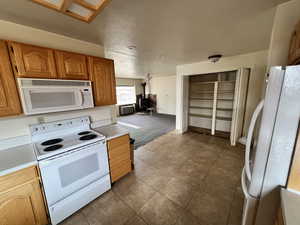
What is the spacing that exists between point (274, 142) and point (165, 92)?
270 inches

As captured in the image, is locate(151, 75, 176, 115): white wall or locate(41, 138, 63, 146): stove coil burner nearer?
locate(41, 138, 63, 146): stove coil burner

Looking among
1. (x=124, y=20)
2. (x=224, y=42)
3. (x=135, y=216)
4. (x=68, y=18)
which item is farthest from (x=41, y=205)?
(x=224, y=42)

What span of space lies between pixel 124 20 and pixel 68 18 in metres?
0.67

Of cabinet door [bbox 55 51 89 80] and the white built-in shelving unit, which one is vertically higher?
cabinet door [bbox 55 51 89 80]

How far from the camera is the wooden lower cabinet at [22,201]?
1.14m

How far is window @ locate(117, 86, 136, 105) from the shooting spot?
745cm

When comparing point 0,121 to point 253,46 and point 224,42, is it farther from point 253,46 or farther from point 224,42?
point 253,46

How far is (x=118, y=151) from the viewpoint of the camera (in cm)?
200

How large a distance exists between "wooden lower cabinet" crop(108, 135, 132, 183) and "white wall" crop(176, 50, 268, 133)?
2.70 meters

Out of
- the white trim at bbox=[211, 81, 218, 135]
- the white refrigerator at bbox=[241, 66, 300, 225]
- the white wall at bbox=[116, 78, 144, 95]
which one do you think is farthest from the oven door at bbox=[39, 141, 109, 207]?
the white wall at bbox=[116, 78, 144, 95]

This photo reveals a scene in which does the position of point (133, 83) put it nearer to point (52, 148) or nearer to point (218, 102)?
point (218, 102)

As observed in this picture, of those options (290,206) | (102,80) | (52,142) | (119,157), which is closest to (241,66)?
(290,206)

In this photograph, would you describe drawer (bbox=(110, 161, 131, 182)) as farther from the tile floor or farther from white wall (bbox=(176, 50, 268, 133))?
white wall (bbox=(176, 50, 268, 133))

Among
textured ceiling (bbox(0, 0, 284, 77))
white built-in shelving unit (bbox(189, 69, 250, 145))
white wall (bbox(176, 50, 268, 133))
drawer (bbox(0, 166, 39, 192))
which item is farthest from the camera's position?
white built-in shelving unit (bbox(189, 69, 250, 145))
